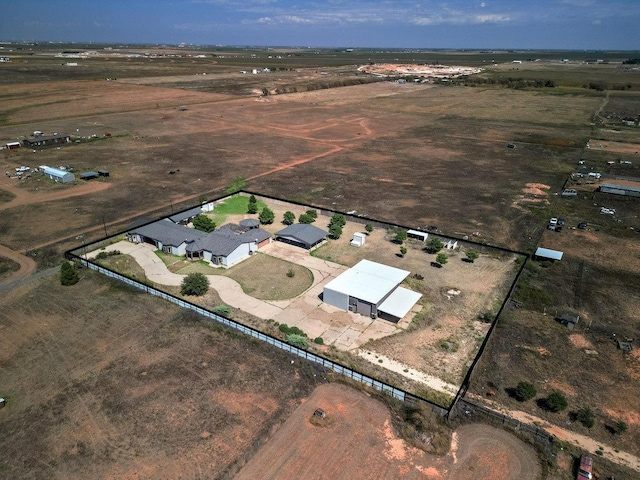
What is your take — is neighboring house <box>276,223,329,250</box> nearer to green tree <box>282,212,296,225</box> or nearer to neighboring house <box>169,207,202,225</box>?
green tree <box>282,212,296,225</box>

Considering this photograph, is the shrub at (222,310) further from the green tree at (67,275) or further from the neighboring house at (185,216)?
the neighboring house at (185,216)

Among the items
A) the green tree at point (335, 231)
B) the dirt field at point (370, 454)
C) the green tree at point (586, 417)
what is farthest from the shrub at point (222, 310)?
the green tree at point (586, 417)

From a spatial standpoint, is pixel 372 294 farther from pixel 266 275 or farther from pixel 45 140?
pixel 45 140

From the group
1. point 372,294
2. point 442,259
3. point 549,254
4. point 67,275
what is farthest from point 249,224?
point 549,254

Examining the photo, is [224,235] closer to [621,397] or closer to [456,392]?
[456,392]

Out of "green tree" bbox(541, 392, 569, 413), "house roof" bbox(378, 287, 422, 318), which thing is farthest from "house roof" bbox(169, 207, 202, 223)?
"green tree" bbox(541, 392, 569, 413)
